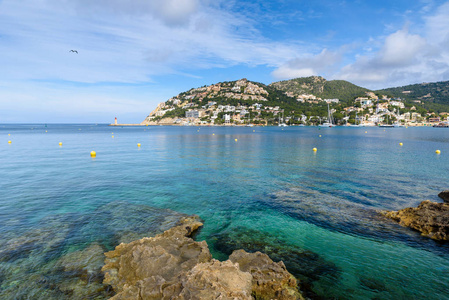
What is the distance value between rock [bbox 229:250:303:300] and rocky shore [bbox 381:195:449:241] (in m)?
8.61

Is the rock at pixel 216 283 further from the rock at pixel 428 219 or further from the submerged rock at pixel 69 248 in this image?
the rock at pixel 428 219

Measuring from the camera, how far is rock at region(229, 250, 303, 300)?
7230 mm

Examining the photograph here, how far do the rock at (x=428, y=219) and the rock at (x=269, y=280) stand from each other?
862 cm

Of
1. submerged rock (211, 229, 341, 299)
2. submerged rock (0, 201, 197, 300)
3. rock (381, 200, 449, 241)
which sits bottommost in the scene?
submerged rock (211, 229, 341, 299)

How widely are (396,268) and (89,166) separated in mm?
32167

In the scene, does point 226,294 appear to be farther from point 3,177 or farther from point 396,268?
point 3,177

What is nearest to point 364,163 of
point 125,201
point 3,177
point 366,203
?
point 366,203

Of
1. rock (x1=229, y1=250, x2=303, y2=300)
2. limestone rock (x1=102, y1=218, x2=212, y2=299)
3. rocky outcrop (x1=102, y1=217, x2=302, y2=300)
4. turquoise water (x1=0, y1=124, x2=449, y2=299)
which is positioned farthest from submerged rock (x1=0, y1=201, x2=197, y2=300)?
rock (x1=229, y1=250, x2=303, y2=300)

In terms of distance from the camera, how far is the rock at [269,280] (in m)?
7.23

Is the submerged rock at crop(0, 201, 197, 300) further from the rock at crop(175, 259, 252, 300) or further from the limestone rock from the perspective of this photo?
the rock at crop(175, 259, 252, 300)

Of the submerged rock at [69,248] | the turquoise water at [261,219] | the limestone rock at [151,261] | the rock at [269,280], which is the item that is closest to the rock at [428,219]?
the turquoise water at [261,219]

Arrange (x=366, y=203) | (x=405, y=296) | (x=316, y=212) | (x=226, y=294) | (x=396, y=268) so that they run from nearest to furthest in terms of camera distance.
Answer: (x=226, y=294), (x=405, y=296), (x=396, y=268), (x=316, y=212), (x=366, y=203)

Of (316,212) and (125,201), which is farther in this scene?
(125,201)

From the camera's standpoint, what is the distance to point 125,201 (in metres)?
16.7
